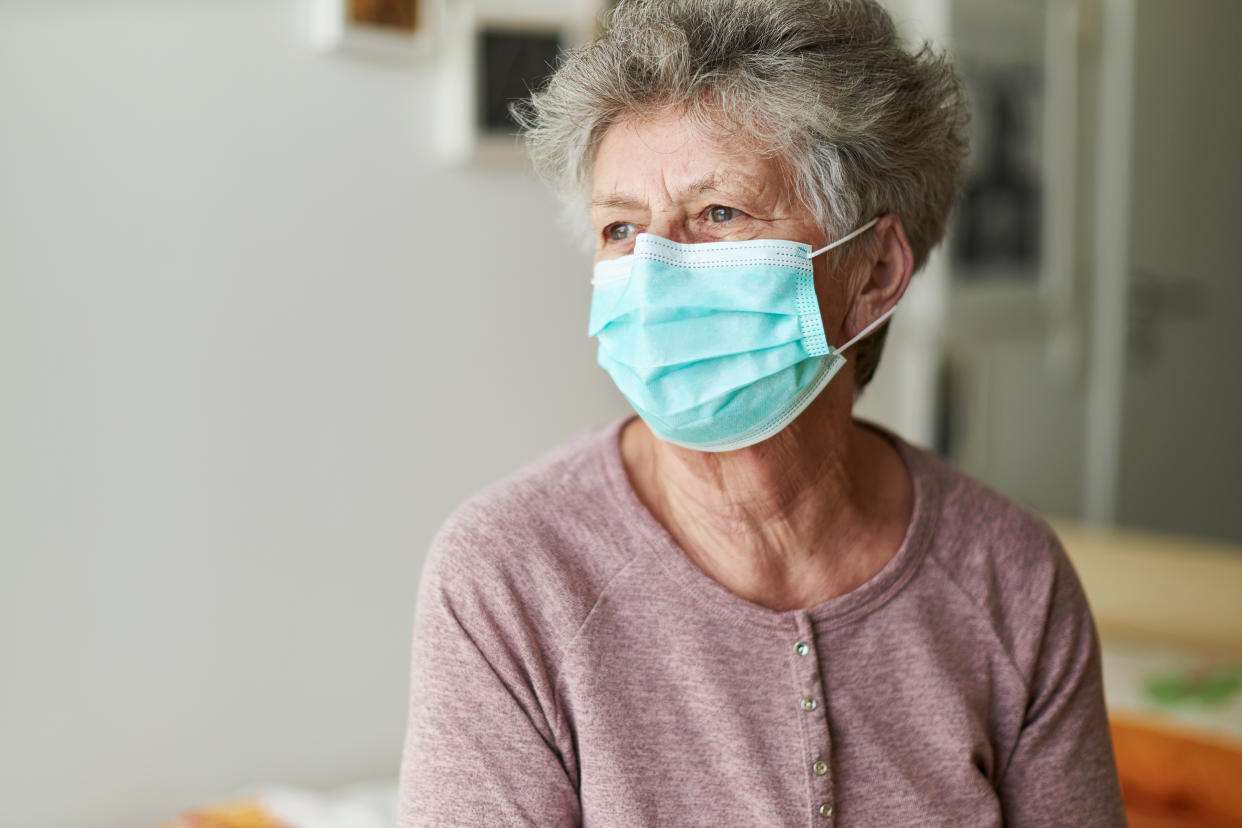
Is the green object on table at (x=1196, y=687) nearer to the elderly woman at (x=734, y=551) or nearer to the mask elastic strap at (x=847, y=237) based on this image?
the elderly woman at (x=734, y=551)

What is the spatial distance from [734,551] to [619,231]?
0.33 m

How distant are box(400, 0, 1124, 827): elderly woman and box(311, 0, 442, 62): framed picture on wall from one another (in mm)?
937

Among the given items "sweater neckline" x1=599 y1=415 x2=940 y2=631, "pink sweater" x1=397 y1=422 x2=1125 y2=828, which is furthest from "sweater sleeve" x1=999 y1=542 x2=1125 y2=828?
"sweater neckline" x1=599 y1=415 x2=940 y2=631

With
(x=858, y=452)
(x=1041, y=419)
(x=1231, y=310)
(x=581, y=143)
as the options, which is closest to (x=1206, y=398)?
(x=1231, y=310)

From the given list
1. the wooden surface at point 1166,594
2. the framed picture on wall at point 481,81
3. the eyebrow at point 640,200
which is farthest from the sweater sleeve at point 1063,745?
the framed picture on wall at point 481,81

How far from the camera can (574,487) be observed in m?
1.16

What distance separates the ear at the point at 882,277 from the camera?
3.92ft

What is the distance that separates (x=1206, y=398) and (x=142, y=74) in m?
3.55

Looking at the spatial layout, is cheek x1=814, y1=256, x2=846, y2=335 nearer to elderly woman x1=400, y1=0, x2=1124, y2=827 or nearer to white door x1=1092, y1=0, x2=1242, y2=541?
elderly woman x1=400, y1=0, x2=1124, y2=827

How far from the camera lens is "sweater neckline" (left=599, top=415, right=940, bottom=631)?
1122mm

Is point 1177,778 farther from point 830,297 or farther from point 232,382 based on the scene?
point 232,382

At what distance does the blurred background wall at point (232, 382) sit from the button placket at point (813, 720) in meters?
1.19

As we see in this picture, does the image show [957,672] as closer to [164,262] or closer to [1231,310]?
[164,262]

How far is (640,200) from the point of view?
3.58 ft
